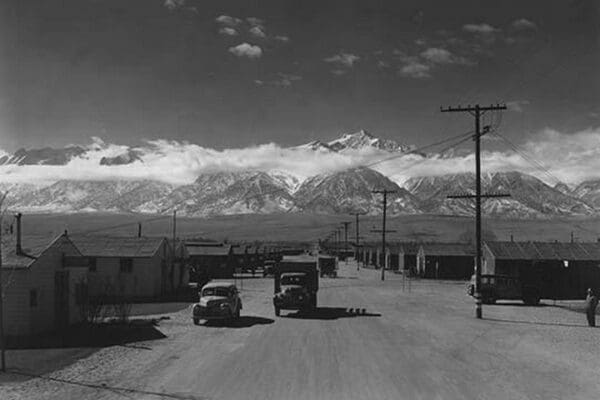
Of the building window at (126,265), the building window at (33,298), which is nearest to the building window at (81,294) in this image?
Result: the building window at (33,298)

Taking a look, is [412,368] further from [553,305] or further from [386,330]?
[553,305]

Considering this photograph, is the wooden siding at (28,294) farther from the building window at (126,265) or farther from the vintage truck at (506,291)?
the vintage truck at (506,291)

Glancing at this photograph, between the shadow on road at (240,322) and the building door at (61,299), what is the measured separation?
23.2 feet

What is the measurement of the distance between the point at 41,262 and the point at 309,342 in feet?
42.5

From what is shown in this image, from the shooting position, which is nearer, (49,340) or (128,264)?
(49,340)

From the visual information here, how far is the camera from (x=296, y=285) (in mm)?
40594

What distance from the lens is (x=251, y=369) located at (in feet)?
71.1

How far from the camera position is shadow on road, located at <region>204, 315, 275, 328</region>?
34.4 m

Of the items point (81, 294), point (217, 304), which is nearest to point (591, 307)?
point (217, 304)

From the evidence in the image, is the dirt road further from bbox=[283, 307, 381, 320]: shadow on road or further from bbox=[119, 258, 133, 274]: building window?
bbox=[119, 258, 133, 274]: building window

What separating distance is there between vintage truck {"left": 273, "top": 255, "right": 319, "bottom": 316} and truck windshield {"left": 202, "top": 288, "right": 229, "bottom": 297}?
4.05 metres

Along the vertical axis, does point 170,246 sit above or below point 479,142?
below

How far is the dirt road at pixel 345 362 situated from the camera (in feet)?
60.6

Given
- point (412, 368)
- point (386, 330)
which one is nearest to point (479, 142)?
point (386, 330)
